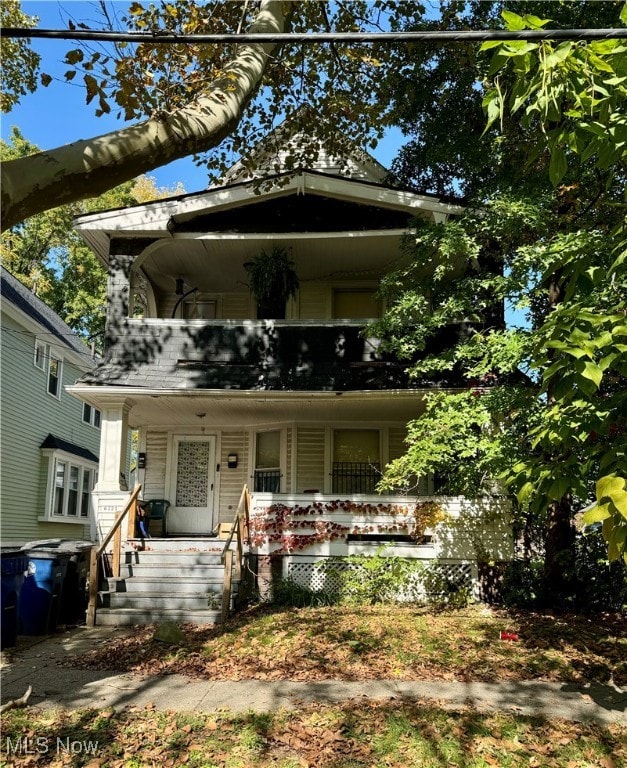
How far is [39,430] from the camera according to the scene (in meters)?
18.9

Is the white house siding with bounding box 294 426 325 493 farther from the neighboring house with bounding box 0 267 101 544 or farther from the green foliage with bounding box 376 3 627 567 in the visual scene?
the neighboring house with bounding box 0 267 101 544

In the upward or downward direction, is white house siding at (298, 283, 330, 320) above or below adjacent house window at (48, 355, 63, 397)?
above

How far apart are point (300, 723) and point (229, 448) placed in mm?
9399

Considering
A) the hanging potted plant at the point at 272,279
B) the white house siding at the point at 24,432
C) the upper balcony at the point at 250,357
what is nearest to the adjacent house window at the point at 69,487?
the white house siding at the point at 24,432

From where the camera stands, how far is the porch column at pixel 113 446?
11.1 m

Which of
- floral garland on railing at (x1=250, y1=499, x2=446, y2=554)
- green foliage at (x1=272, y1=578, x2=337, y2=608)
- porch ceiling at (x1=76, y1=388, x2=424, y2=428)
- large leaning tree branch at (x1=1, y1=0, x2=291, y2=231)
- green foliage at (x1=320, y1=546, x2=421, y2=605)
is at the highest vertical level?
large leaning tree branch at (x1=1, y1=0, x2=291, y2=231)

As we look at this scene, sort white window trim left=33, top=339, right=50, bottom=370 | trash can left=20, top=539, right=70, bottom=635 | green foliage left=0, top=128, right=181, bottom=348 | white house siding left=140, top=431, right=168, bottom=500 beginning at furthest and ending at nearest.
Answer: green foliage left=0, top=128, right=181, bottom=348
white window trim left=33, top=339, right=50, bottom=370
white house siding left=140, top=431, right=168, bottom=500
trash can left=20, top=539, right=70, bottom=635

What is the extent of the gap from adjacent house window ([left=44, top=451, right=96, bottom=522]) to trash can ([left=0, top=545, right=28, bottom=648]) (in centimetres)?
1125

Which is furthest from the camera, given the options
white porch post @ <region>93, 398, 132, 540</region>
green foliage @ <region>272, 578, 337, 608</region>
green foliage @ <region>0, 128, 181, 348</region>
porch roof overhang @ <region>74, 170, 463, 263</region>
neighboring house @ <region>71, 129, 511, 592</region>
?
green foliage @ <region>0, 128, 181, 348</region>

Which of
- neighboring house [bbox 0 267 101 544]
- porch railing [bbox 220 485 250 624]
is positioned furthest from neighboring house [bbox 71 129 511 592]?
neighboring house [bbox 0 267 101 544]

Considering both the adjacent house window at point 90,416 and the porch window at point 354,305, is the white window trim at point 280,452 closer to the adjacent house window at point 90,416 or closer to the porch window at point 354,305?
the porch window at point 354,305

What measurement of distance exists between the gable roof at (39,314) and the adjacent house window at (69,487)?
373cm

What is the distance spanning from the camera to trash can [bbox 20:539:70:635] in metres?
8.38

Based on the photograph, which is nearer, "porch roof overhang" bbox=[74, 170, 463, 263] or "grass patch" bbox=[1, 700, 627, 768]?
"grass patch" bbox=[1, 700, 627, 768]
